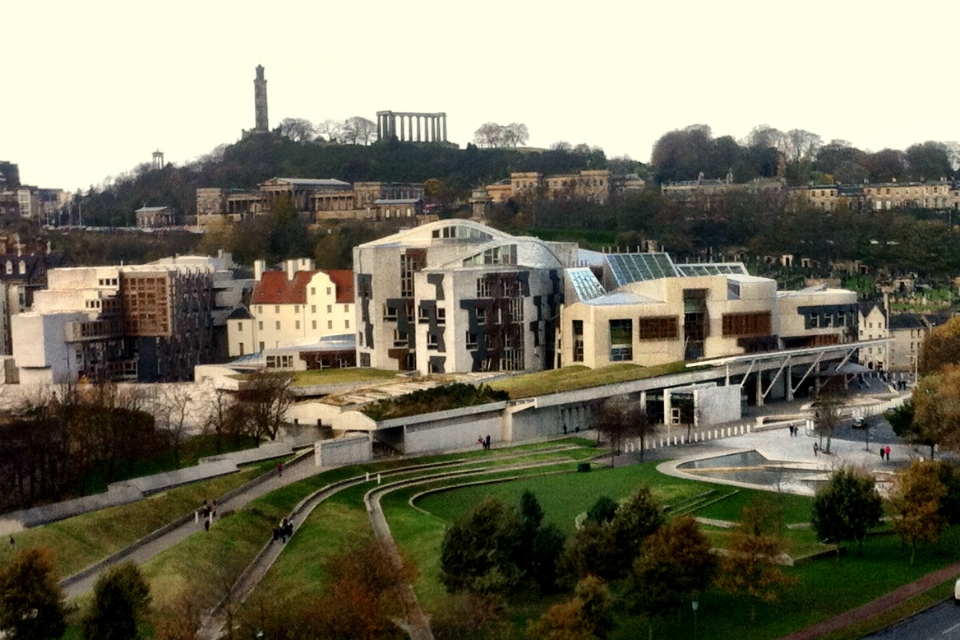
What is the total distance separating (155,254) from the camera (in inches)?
3824

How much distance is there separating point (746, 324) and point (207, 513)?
3228 centimetres

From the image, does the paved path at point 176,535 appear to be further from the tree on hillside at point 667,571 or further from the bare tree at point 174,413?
the tree on hillside at point 667,571

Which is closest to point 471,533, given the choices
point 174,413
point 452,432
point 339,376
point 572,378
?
point 452,432

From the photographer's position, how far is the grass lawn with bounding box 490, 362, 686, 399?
174ft

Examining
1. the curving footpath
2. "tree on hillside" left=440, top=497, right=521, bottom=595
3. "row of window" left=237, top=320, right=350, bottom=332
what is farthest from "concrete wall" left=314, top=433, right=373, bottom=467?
"row of window" left=237, top=320, right=350, bottom=332

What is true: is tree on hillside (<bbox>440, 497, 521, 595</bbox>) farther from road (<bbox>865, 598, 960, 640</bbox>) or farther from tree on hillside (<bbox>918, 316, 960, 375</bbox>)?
tree on hillside (<bbox>918, 316, 960, 375</bbox>)

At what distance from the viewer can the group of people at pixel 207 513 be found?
35188 millimetres

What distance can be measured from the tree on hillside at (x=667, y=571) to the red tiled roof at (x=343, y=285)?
44.6m

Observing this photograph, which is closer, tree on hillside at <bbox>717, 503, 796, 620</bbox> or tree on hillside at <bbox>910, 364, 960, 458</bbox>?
tree on hillside at <bbox>717, 503, 796, 620</bbox>

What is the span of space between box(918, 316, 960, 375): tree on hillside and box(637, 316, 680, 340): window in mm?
10600

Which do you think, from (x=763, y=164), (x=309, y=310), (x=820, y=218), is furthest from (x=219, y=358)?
(x=763, y=164)

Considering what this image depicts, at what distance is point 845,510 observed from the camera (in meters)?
33.7

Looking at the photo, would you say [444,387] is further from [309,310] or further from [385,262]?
[309,310]

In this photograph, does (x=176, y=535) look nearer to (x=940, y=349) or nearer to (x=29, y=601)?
(x=29, y=601)
